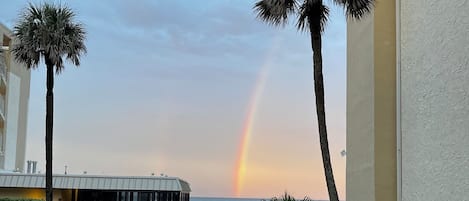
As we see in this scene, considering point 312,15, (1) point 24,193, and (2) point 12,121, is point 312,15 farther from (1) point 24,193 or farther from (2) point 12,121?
(2) point 12,121

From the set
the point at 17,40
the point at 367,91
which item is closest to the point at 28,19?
the point at 17,40

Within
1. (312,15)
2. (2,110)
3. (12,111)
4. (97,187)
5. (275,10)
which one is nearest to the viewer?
(312,15)

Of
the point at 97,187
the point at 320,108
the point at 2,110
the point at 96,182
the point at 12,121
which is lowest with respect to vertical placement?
the point at 97,187

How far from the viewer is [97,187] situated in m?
34.2

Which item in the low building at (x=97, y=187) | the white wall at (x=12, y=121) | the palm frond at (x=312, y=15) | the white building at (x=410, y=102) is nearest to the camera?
the white building at (x=410, y=102)

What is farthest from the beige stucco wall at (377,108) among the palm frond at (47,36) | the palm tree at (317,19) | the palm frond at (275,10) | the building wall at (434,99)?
the palm frond at (47,36)

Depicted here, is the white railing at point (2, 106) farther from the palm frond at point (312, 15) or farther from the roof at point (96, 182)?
the palm frond at point (312, 15)

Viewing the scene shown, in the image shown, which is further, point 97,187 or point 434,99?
point 97,187

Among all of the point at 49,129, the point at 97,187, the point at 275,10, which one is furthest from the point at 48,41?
→ the point at 97,187

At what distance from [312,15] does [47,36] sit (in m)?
11.2

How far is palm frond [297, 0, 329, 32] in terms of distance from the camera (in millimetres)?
14898

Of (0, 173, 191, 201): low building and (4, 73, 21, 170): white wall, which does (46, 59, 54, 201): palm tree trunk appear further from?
(4, 73, 21, 170): white wall

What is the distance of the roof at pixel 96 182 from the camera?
33781 millimetres

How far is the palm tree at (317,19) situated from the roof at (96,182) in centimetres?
1961
